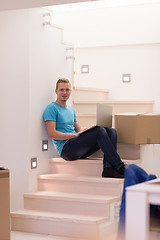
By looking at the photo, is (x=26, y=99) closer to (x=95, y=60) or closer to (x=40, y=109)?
(x=40, y=109)

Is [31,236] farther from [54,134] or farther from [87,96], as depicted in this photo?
[87,96]

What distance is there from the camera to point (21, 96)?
4348 millimetres

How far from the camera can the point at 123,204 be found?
7.81 feet

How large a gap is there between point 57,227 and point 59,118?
108 cm

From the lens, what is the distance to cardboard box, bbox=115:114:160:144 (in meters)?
4.47

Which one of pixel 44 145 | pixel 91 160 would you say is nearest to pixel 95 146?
pixel 91 160

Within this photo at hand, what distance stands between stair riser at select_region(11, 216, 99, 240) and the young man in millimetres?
604

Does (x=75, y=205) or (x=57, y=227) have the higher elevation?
(x=75, y=205)

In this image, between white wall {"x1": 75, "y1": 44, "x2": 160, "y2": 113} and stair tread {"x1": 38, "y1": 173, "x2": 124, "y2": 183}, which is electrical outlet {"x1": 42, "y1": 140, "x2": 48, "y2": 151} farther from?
white wall {"x1": 75, "y1": 44, "x2": 160, "y2": 113}

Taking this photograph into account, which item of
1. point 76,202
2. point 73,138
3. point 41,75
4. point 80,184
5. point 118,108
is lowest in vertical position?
point 76,202

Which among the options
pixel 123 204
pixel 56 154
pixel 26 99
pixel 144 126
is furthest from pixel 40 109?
pixel 123 204

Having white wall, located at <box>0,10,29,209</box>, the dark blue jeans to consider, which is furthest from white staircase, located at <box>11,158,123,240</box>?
white wall, located at <box>0,10,29,209</box>

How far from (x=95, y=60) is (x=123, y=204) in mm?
3892

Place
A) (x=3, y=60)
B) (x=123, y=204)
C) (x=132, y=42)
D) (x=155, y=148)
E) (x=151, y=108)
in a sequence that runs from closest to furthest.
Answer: (x=123, y=204), (x=3, y=60), (x=155, y=148), (x=151, y=108), (x=132, y=42)
